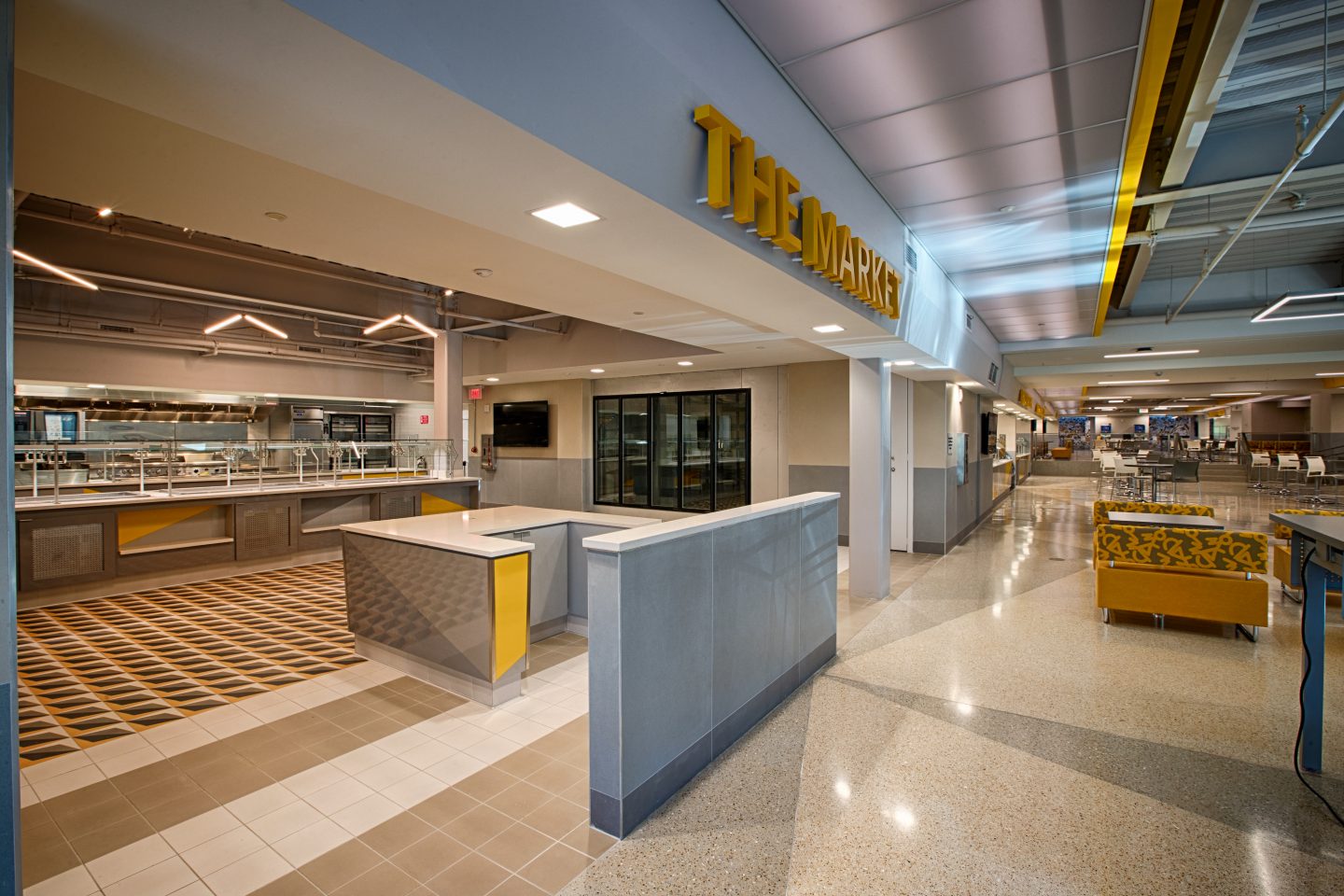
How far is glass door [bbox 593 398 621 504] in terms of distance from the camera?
1199cm

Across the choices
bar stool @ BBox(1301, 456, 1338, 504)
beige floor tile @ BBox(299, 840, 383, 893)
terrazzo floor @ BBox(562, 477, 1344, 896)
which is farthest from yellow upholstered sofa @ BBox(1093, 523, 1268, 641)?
bar stool @ BBox(1301, 456, 1338, 504)

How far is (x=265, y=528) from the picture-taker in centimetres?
762

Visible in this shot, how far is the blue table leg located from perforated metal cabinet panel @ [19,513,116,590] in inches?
383

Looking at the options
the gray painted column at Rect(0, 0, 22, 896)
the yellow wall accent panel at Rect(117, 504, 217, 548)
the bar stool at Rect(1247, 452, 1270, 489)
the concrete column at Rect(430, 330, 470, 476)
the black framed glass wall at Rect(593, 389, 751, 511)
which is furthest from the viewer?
the bar stool at Rect(1247, 452, 1270, 489)

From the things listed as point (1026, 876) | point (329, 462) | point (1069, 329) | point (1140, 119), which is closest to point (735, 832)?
point (1026, 876)

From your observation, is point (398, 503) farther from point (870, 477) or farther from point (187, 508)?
point (870, 477)

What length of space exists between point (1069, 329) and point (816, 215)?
8.51 m

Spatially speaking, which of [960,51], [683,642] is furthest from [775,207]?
[683,642]

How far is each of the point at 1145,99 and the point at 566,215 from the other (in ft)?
9.72

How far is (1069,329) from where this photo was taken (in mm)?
9719

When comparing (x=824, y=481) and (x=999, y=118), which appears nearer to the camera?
(x=999, y=118)

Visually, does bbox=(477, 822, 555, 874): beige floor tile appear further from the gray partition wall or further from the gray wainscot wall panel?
the gray wainscot wall panel

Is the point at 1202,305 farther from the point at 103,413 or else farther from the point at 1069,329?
the point at 103,413

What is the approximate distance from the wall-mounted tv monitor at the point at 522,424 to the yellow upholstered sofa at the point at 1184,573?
382 inches
